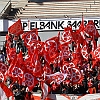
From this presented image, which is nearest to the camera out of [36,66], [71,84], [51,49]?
[36,66]

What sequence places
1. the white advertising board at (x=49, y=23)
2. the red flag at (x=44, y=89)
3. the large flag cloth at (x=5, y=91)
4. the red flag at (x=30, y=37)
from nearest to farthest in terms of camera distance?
1. the large flag cloth at (x=5, y=91)
2. the red flag at (x=44, y=89)
3. the red flag at (x=30, y=37)
4. the white advertising board at (x=49, y=23)

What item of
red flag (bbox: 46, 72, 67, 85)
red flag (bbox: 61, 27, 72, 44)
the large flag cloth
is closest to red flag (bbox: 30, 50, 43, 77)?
red flag (bbox: 46, 72, 67, 85)

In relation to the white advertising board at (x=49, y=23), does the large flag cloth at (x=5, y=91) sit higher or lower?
lower

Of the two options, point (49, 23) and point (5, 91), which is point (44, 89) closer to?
point (5, 91)

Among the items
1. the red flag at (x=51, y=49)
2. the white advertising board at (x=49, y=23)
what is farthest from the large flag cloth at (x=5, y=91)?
the white advertising board at (x=49, y=23)

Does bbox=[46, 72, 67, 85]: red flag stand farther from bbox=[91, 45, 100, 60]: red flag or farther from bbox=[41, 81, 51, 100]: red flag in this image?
bbox=[91, 45, 100, 60]: red flag

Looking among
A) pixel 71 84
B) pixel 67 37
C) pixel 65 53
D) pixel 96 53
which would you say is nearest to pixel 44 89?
pixel 71 84

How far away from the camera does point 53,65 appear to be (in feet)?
52.5

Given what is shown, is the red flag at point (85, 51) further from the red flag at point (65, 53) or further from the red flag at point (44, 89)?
the red flag at point (44, 89)

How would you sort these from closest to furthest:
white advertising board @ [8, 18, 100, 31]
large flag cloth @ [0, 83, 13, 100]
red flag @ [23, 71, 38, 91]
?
large flag cloth @ [0, 83, 13, 100]
red flag @ [23, 71, 38, 91]
white advertising board @ [8, 18, 100, 31]

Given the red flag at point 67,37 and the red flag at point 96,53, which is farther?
the red flag at point 67,37

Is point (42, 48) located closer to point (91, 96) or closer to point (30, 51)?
point (30, 51)

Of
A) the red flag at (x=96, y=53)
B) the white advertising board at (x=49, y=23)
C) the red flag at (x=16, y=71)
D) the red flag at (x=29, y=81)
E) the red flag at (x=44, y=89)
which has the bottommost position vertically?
the red flag at (x=44, y=89)

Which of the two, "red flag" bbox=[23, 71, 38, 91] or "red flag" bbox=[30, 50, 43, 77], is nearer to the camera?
"red flag" bbox=[23, 71, 38, 91]
